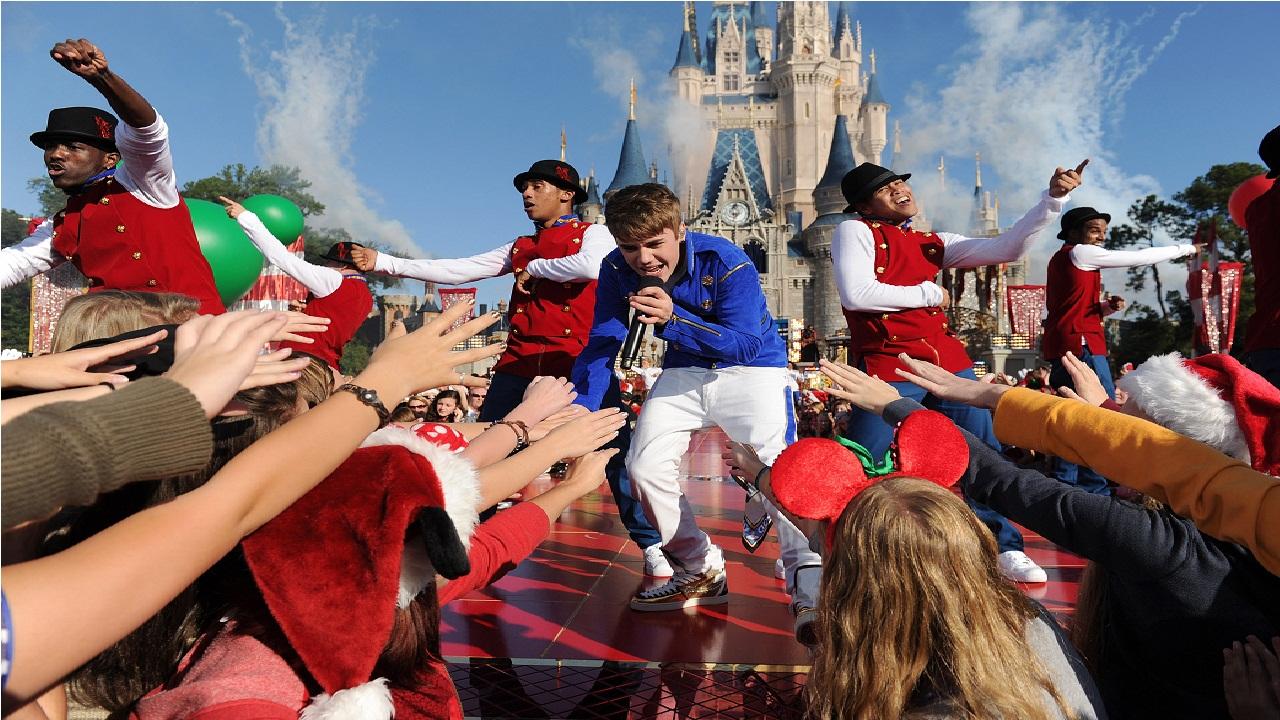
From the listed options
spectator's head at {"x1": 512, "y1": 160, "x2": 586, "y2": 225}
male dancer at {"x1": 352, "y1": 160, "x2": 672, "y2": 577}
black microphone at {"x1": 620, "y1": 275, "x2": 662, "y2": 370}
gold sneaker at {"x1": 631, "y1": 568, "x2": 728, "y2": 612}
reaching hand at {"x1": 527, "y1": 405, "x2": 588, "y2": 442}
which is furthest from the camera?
spectator's head at {"x1": 512, "y1": 160, "x2": 586, "y2": 225}

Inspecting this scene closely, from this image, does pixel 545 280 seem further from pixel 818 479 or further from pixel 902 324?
pixel 818 479

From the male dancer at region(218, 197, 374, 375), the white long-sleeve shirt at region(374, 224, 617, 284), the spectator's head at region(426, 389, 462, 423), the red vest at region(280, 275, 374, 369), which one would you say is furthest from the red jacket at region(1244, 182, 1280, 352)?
the spectator's head at region(426, 389, 462, 423)

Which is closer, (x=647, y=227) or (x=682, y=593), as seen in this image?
(x=647, y=227)

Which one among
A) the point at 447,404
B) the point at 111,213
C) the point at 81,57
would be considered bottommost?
the point at 447,404

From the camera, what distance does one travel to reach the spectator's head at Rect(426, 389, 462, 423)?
7.67 m

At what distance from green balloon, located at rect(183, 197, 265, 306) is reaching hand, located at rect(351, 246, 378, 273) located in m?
3.15

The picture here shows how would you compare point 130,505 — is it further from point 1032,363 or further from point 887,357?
point 1032,363

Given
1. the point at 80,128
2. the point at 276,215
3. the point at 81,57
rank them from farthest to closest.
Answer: the point at 276,215, the point at 80,128, the point at 81,57

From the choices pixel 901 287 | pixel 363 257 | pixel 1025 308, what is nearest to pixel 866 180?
pixel 901 287

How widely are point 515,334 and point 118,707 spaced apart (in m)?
2.98

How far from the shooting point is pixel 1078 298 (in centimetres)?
607

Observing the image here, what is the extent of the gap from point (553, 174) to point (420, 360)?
3.34 metres

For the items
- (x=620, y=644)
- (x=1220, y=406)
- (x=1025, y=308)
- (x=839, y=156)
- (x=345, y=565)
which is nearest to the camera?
(x=345, y=565)

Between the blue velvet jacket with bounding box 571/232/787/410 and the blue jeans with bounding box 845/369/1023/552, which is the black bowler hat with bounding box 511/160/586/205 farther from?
the blue jeans with bounding box 845/369/1023/552
